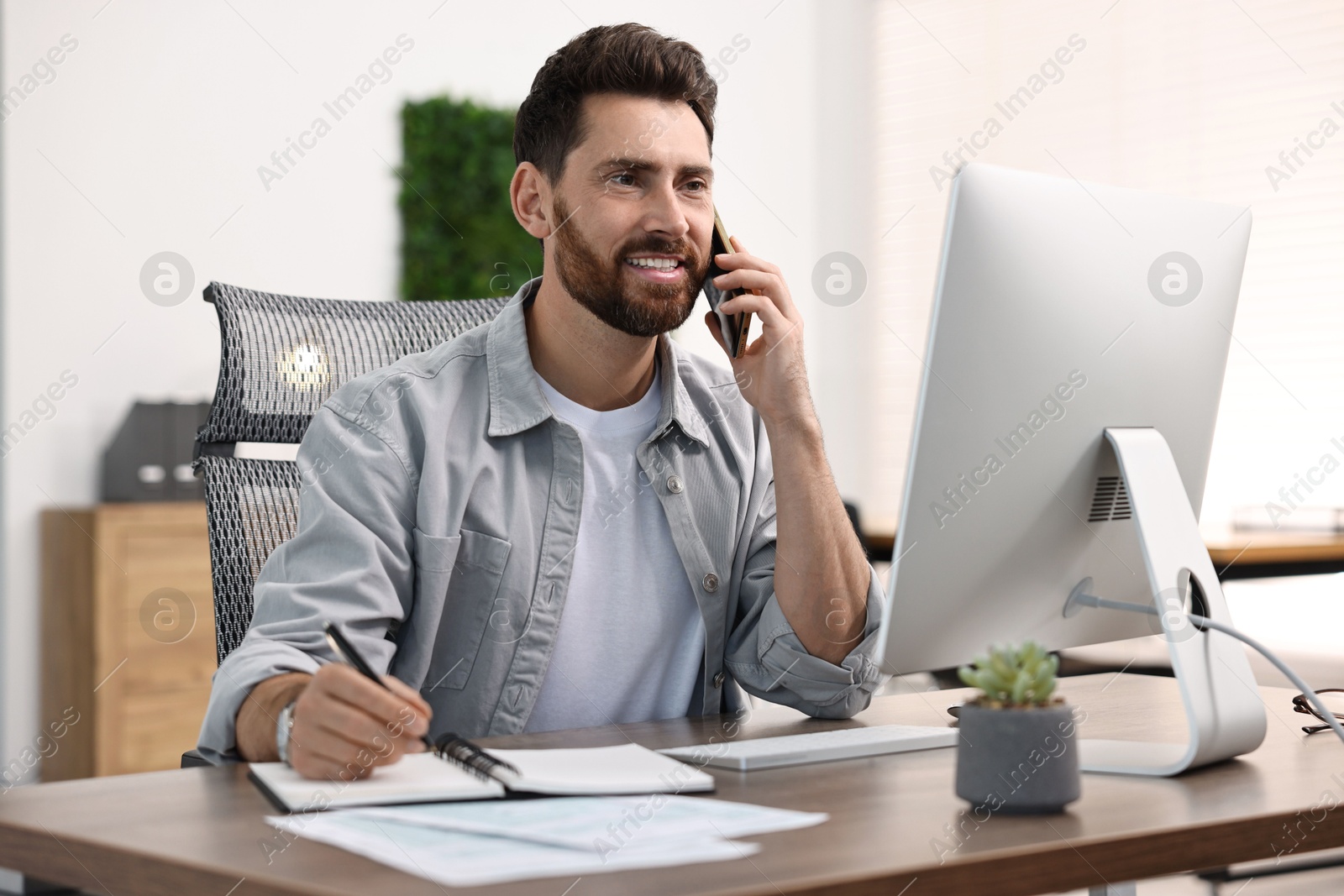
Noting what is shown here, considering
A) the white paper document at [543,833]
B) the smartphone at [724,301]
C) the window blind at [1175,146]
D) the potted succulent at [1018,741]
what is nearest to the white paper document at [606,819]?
the white paper document at [543,833]

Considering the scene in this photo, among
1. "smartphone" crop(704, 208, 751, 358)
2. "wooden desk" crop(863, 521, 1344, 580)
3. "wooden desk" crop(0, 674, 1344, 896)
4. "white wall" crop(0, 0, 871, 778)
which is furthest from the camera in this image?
"white wall" crop(0, 0, 871, 778)

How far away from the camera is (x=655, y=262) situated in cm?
151

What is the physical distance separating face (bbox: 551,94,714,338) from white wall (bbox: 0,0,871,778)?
268cm

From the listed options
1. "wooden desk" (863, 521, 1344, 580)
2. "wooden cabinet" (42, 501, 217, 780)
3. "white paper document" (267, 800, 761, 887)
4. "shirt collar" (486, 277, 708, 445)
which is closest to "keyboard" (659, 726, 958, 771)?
"white paper document" (267, 800, 761, 887)

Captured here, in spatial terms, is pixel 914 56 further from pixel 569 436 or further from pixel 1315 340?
pixel 569 436

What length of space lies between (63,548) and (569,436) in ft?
8.85

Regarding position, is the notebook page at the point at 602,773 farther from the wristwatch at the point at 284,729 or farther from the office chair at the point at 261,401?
the office chair at the point at 261,401

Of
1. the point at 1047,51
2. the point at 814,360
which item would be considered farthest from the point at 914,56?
the point at 814,360

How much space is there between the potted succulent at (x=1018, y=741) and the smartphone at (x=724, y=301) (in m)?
0.71

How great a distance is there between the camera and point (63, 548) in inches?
141

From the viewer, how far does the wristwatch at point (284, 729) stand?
0.96 metres

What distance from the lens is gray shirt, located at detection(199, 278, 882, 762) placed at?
4.03 feet

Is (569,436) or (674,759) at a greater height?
(569,436)

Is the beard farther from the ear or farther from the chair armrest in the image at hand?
the chair armrest
